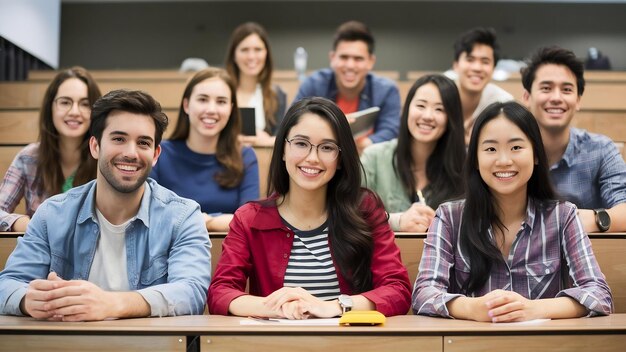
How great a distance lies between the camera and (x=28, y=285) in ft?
5.15

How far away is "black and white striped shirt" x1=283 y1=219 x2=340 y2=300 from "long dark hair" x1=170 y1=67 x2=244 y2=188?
705 mm

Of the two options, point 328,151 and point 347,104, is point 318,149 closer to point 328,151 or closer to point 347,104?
point 328,151

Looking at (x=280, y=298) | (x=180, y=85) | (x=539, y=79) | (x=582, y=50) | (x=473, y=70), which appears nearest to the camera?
(x=280, y=298)

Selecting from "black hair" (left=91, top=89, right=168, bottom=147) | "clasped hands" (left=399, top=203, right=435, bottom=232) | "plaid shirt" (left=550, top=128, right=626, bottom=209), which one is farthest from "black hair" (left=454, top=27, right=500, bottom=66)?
"black hair" (left=91, top=89, right=168, bottom=147)

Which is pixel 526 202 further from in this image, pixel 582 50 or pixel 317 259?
pixel 582 50

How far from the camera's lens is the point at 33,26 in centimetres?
560

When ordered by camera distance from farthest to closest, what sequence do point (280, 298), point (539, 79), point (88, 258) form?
point (539, 79) < point (88, 258) < point (280, 298)

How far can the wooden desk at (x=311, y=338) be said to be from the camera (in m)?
1.28

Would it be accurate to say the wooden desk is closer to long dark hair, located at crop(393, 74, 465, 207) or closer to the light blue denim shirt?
the light blue denim shirt

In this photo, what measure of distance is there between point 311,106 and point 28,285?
0.74m

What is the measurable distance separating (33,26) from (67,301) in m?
4.65

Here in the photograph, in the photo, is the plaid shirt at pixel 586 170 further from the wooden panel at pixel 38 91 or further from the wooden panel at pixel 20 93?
the wooden panel at pixel 20 93

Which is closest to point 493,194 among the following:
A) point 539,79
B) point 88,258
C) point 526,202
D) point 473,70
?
point 526,202

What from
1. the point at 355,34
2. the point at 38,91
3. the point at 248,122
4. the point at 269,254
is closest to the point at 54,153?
the point at 248,122
